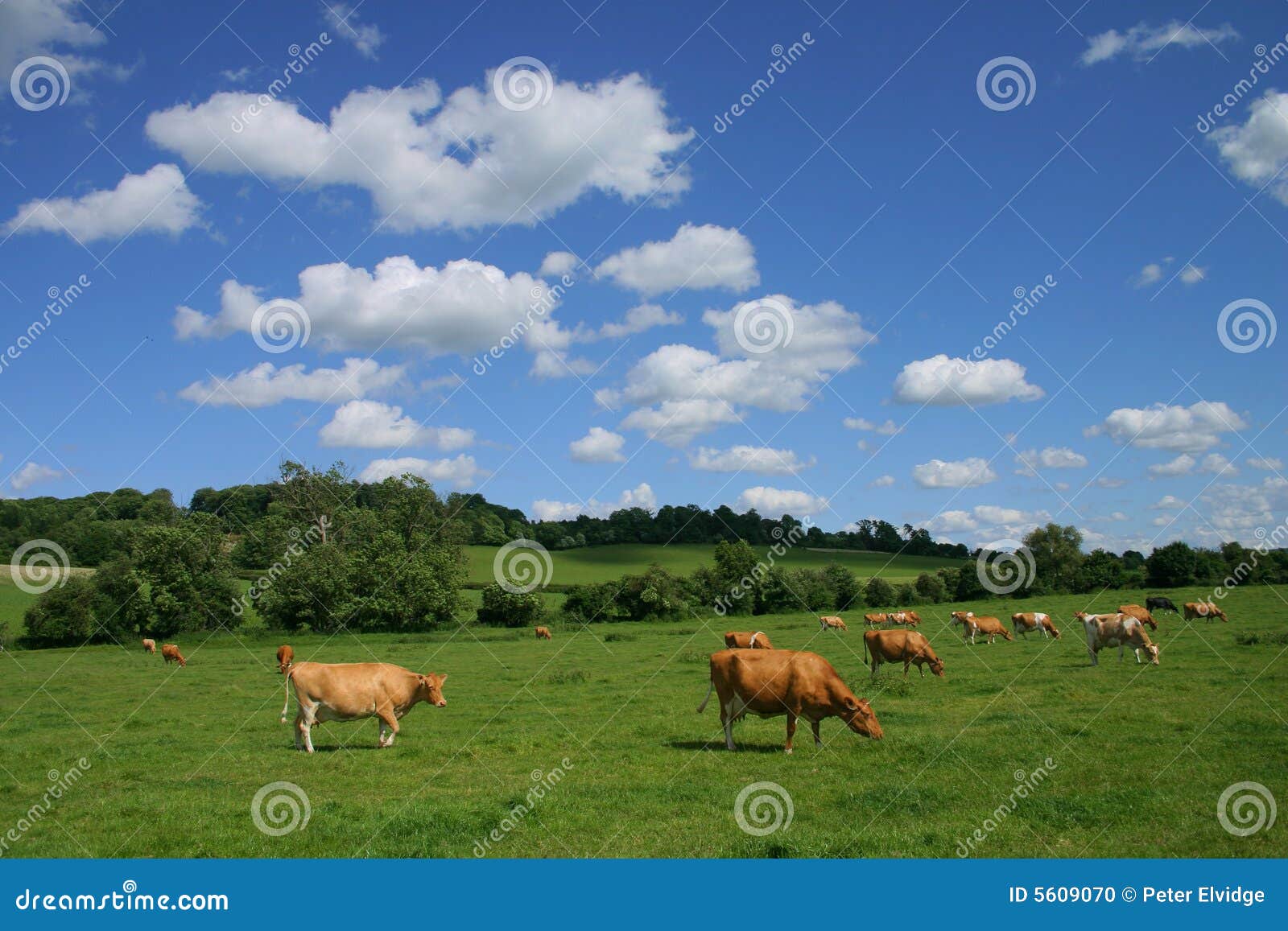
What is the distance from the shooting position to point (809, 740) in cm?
1505

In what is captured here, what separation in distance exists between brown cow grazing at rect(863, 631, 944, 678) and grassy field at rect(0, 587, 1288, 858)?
790 millimetres

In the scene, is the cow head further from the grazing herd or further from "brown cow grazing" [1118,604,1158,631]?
"brown cow grazing" [1118,604,1158,631]

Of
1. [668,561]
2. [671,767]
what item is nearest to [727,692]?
[671,767]

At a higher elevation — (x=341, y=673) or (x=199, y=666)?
(x=341, y=673)

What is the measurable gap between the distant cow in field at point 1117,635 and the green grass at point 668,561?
52307 millimetres

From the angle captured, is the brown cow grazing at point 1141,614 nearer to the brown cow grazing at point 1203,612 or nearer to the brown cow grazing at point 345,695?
the brown cow grazing at point 1203,612

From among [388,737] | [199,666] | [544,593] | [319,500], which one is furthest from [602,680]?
[319,500]

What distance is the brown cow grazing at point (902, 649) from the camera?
81.5 ft

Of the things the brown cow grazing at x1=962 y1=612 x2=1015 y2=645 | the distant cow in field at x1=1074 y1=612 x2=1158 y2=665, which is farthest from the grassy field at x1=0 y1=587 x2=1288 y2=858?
the brown cow grazing at x1=962 y1=612 x2=1015 y2=645

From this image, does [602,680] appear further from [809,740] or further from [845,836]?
[845,836]

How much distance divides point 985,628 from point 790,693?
26842 mm

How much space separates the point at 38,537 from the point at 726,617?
6849cm

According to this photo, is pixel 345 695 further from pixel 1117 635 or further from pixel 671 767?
pixel 1117 635

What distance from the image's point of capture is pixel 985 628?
123ft
